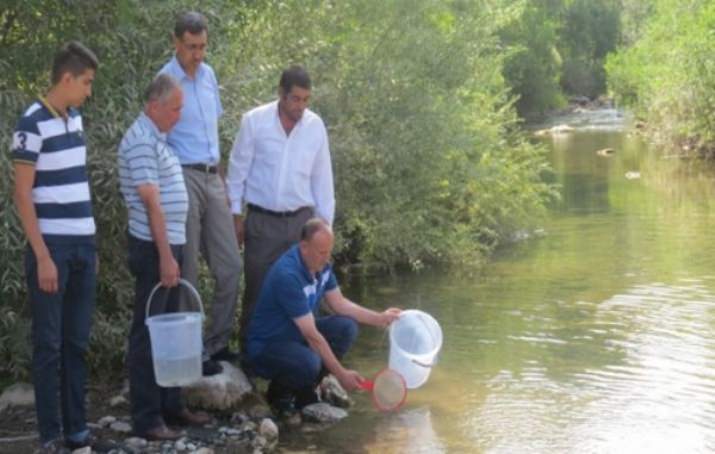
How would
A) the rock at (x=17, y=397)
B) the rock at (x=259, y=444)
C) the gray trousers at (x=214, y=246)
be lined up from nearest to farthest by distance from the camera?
the rock at (x=259, y=444)
the gray trousers at (x=214, y=246)
the rock at (x=17, y=397)

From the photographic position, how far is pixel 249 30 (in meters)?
9.48

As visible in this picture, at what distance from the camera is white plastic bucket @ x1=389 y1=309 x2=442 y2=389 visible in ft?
21.8

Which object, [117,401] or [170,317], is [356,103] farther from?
[170,317]

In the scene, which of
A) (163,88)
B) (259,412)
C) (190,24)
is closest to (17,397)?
(259,412)

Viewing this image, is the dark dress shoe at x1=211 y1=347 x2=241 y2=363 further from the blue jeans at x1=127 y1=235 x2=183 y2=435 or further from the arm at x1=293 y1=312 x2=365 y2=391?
the blue jeans at x1=127 y1=235 x2=183 y2=435

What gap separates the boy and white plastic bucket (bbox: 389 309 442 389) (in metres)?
1.89

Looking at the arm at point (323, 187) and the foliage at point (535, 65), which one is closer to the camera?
the arm at point (323, 187)

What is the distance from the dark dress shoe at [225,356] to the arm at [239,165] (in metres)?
0.73

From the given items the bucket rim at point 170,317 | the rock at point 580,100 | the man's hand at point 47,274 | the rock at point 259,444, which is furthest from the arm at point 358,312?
the rock at point 580,100

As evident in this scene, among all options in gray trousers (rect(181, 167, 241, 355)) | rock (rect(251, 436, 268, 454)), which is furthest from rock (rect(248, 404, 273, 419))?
gray trousers (rect(181, 167, 241, 355))

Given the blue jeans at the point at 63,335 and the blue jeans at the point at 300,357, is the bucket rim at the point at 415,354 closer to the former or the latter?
the blue jeans at the point at 300,357

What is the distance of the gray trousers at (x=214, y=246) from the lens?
6281mm

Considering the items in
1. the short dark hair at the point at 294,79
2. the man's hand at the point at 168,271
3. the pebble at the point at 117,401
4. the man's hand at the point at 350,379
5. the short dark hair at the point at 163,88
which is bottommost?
the pebble at the point at 117,401

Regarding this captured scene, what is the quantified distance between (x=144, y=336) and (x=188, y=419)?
62cm
